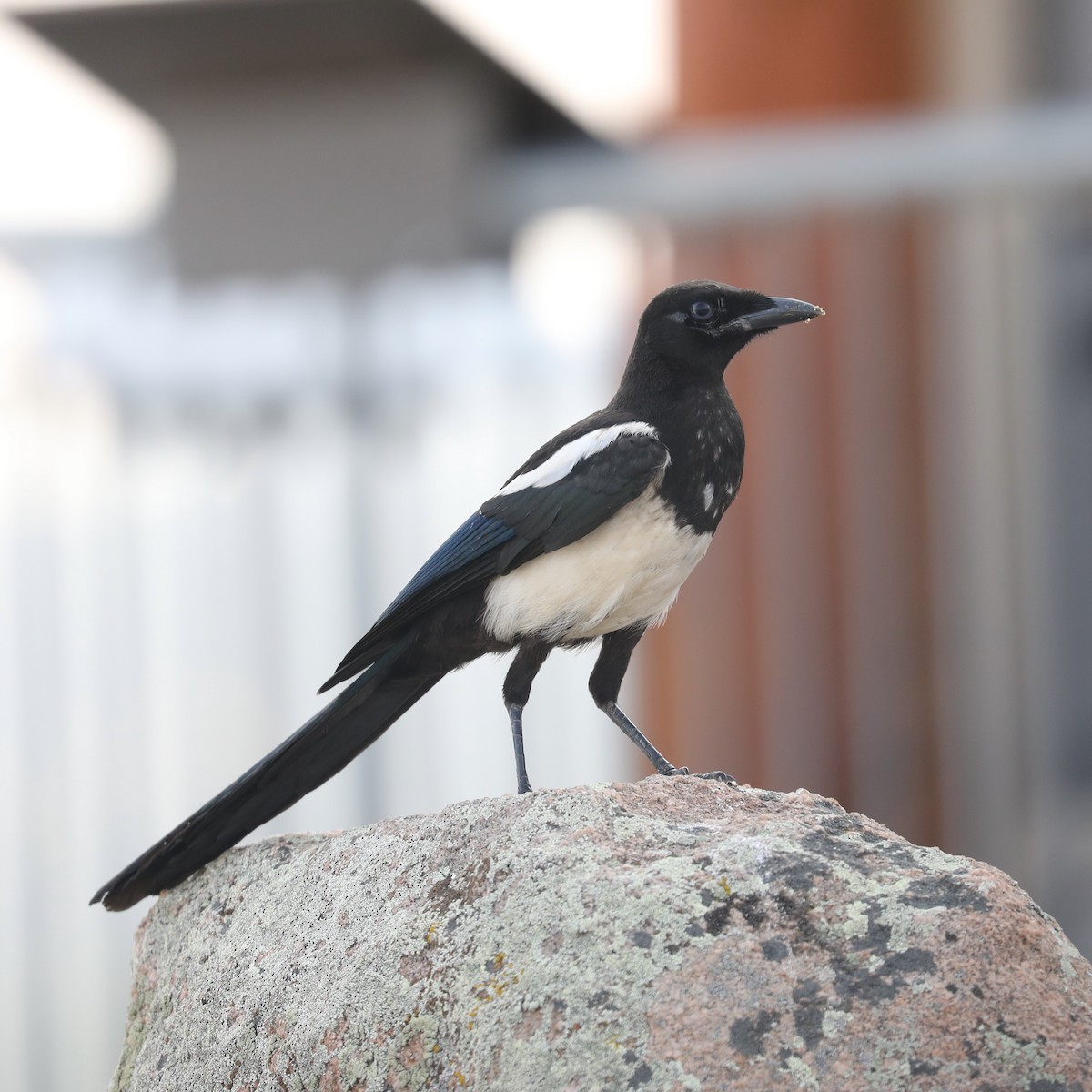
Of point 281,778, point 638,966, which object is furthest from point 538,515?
point 638,966

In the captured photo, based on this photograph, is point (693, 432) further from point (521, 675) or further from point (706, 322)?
point (521, 675)

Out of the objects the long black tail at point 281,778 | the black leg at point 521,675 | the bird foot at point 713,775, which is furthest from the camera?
the black leg at point 521,675

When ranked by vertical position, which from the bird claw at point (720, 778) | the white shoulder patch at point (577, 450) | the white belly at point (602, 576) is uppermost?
the white shoulder patch at point (577, 450)

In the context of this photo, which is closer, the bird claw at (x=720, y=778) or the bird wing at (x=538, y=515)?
the bird claw at (x=720, y=778)

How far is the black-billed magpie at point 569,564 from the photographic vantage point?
8.90ft

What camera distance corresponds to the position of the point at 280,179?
651cm

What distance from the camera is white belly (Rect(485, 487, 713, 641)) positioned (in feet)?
8.90

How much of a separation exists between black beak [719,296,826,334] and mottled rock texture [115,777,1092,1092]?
0.88 metres

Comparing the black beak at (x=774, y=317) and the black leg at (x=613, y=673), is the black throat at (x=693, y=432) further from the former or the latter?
the black leg at (x=613, y=673)

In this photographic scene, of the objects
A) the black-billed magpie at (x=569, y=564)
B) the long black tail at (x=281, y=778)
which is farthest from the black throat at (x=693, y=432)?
the long black tail at (x=281, y=778)

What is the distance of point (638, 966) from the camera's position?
1.98 meters

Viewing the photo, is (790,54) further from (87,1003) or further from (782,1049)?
(782,1049)

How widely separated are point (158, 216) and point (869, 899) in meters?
5.27

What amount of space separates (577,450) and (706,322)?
346 mm
